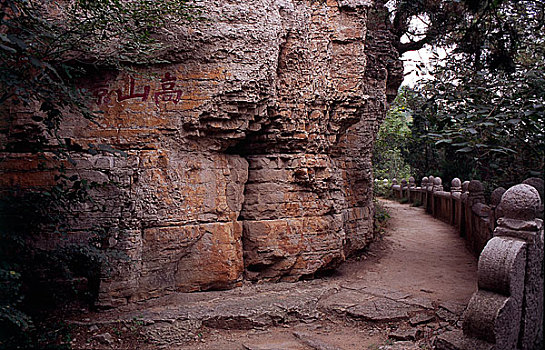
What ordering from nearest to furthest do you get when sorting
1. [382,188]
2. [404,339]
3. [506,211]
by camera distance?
[506,211] < [404,339] < [382,188]

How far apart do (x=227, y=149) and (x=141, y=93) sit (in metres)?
1.69

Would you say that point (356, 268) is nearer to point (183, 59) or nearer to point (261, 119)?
point (261, 119)

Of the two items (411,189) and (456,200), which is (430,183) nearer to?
(411,189)

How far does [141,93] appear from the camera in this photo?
593 cm

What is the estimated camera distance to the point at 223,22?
611 centimetres

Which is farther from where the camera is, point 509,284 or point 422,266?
point 422,266

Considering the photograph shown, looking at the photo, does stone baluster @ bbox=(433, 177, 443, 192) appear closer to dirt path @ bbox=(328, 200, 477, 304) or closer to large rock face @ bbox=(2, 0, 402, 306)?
dirt path @ bbox=(328, 200, 477, 304)

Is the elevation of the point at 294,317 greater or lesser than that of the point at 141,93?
lesser

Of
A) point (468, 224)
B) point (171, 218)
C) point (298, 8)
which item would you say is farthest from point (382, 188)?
point (171, 218)

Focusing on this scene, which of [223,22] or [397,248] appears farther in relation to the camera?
[397,248]

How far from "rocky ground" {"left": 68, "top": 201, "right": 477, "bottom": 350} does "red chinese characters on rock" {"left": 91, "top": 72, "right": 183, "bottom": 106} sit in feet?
9.37

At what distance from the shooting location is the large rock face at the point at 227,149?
569 cm

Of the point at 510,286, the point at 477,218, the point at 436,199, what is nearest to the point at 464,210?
the point at 477,218

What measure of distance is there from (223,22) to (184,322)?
426 cm
